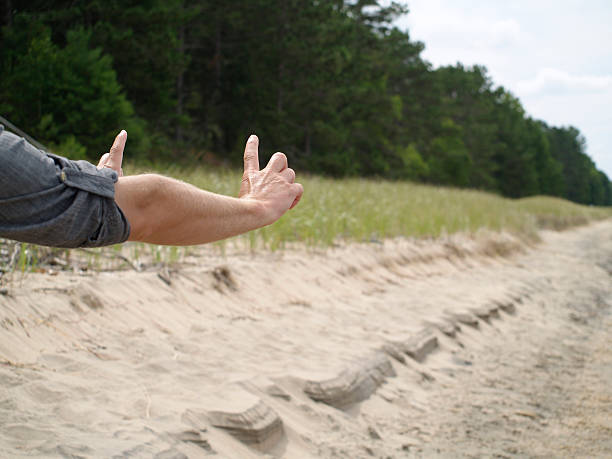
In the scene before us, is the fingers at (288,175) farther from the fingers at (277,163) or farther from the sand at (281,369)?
the sand at (281,369)

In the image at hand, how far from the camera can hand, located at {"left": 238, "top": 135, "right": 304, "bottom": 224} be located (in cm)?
159

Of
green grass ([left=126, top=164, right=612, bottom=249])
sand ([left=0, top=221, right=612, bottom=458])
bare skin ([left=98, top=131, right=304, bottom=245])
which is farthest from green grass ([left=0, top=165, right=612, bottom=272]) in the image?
bare skin ([left=98, top=131, right=304, bottom=245])

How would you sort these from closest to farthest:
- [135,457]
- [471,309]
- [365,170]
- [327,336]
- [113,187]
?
[113,187] → [135,457] → [327,336] → [471,309] → [365,170]

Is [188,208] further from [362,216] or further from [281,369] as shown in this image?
[362,216]

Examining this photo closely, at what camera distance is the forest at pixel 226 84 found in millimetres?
9906

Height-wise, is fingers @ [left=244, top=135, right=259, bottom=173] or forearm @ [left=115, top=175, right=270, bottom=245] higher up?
fingers @ [left=244, top=135, right=259, bottom=173]

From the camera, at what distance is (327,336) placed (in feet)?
12.4

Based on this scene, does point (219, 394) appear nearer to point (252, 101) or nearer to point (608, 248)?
point (608, 248)

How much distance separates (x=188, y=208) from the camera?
4.49 ft

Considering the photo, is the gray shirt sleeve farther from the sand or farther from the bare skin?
the sand

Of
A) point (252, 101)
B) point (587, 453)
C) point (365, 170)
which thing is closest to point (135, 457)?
point (587, 453)

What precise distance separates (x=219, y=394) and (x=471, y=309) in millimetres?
3404

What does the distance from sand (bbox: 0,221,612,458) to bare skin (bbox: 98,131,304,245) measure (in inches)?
31.6

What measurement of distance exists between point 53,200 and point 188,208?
11.8 inches
